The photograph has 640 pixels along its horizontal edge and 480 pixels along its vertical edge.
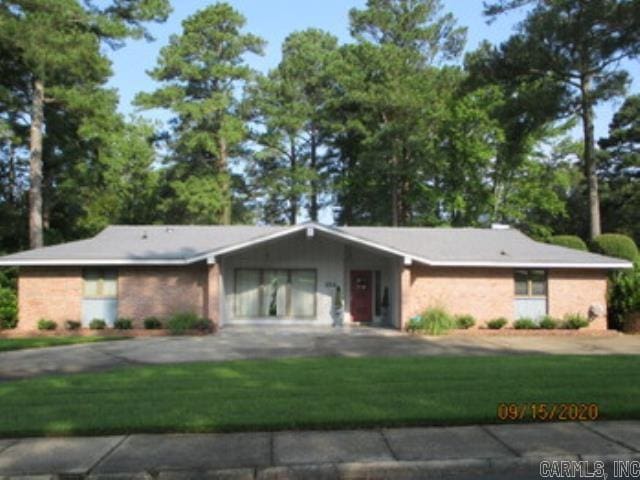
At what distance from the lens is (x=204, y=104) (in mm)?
42312

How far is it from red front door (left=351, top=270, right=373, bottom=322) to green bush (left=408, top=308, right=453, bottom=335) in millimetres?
4364

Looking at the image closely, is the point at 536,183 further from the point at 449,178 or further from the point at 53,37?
the point at 53,37

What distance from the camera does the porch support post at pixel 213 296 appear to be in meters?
23.4

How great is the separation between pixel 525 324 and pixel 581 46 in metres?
10.1

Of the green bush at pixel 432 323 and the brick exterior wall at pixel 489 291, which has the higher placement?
the brick exterior wall at pixel 489 291

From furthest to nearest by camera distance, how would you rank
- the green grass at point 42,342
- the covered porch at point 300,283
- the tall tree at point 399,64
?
the tall tree at point 399,64 → the covered porch at point 300,283 → the green grass at point 42,342

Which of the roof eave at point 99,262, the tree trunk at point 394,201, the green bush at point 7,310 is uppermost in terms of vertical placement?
the tree trunk at point 394,201

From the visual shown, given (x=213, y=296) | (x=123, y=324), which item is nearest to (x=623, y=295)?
(x=213, y=296)

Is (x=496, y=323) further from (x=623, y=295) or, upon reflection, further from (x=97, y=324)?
(x=97, y=324)

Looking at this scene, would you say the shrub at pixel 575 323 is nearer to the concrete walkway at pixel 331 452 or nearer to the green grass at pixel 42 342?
the green grass at pixel 42 342

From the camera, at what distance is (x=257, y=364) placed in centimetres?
1410

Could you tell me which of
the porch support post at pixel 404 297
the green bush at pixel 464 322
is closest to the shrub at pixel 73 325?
the porch support post at pixel 404 297

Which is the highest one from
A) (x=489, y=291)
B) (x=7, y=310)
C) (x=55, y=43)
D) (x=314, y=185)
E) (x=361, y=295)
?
(x=55, y=43)

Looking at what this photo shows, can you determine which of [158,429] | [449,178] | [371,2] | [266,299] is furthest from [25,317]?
[371,2]
